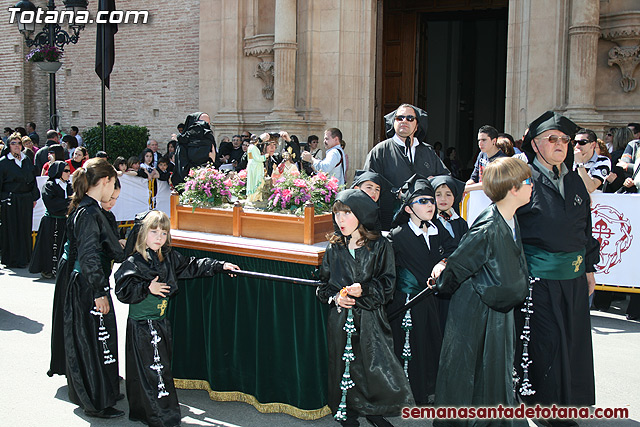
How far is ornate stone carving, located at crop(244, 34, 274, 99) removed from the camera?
15.0 metres

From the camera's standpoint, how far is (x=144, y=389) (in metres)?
4.83

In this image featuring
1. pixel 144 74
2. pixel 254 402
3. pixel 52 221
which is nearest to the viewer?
pixel 254 402

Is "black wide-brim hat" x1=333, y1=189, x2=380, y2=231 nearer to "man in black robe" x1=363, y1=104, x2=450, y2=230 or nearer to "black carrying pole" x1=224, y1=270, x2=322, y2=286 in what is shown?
"black carrying pole" x1=224, y1=270, x2=322, y2=286

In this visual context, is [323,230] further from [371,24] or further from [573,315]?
[371,24]

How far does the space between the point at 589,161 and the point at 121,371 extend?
6.09 meters

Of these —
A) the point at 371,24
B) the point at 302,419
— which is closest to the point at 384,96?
the point at 371,24

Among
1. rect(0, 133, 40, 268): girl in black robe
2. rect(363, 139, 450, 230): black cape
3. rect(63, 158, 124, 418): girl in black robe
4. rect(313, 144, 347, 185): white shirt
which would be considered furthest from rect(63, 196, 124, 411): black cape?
rect(0, 133, 40, 268): girl in black robe

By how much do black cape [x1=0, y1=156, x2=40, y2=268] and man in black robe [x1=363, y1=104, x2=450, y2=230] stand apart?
23.8 ft

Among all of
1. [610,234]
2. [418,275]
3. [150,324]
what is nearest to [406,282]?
[418,275]

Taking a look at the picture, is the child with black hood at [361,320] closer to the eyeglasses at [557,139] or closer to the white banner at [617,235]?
the eyeglasses at [557,139]

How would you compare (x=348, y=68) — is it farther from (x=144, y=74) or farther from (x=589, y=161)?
(x=144, y=74)

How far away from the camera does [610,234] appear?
8.30 metres

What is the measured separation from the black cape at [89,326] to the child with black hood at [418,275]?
2191mm

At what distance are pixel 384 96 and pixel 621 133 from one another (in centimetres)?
733
